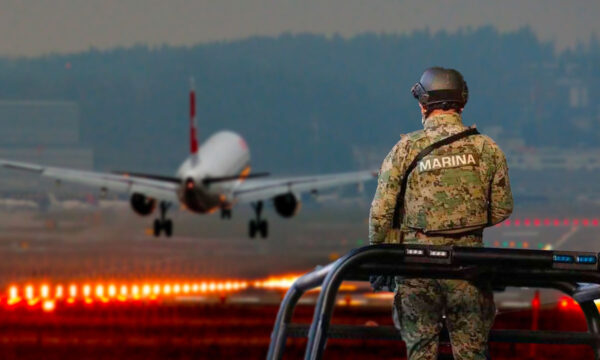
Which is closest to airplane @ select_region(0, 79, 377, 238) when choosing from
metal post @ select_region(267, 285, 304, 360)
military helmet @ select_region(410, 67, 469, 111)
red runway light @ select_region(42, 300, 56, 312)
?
red runway light @ select_region(42, 300, 56, 312)

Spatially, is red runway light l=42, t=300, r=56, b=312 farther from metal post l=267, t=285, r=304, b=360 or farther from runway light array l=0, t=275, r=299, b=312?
metal post l=267, t=285, r=304, b=360

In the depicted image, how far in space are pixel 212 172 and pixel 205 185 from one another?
2396mm

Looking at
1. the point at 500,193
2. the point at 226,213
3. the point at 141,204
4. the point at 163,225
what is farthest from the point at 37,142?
the point at 500,193

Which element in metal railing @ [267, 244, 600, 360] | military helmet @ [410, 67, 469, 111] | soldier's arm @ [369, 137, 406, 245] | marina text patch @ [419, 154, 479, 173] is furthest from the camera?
military helmet @ [410, 67, 469, 111]

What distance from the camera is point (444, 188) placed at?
245 inches

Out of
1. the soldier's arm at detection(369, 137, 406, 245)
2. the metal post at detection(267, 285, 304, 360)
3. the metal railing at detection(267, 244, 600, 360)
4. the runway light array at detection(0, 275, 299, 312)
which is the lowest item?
the metal post at detection(267, 285, 304, 360)

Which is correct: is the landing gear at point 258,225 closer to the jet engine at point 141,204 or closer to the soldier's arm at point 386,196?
the jet engine at point 141,204

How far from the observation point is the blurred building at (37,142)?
11456 cm

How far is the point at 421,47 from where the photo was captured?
616 feet

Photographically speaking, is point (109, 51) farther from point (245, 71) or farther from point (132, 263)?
point (132, 263)

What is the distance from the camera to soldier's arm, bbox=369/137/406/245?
6148 mm

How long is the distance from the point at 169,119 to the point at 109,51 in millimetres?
19321

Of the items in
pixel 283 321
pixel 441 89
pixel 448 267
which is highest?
pixel 441 89

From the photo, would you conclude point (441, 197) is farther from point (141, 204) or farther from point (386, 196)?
point (141, 204)
